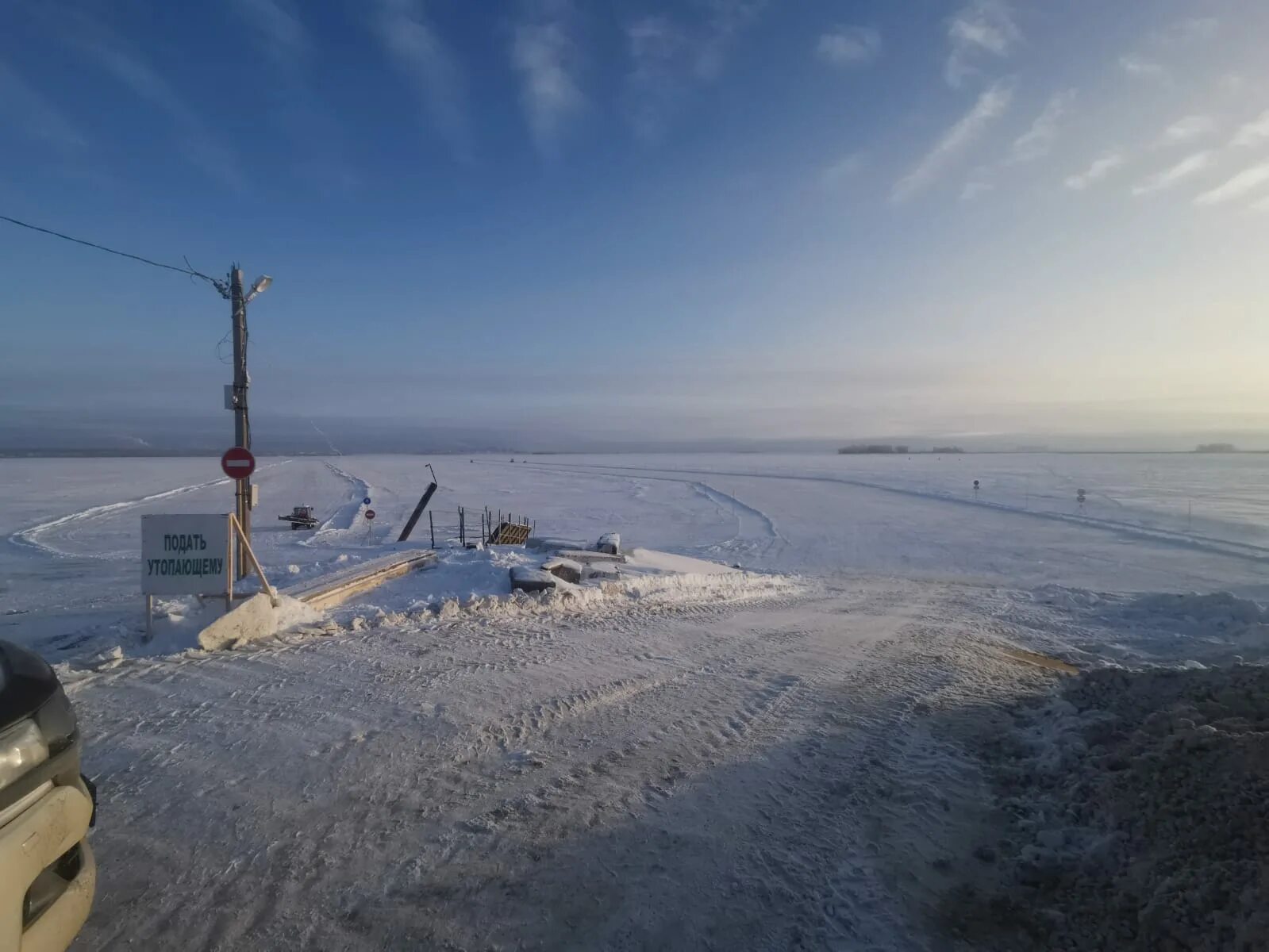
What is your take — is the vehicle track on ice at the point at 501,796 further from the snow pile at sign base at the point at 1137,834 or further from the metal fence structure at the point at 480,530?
the metal fence structure at the point at 480,530

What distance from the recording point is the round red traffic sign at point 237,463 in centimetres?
954

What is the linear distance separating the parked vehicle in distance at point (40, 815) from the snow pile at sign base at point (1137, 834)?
12.0ft

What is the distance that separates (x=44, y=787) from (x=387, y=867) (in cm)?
182

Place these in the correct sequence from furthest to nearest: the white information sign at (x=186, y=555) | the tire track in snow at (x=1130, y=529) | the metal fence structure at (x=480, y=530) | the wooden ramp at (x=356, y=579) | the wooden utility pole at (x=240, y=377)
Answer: the tire track in snow at (x=1130, y=529) → the metal fence structure at (x=480, y=530) → the wooden utility pole at (x=240, y=377) → the wooden ramp at (x=356, y=579) → the white information sign at (x=186, y=555)

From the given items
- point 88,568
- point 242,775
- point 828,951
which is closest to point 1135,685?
point 828,951

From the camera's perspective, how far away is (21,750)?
82.9 inches

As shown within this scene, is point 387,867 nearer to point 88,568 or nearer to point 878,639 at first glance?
point 878,639

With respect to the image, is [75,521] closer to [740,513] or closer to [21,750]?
[740,513]

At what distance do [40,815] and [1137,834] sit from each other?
4.77 m

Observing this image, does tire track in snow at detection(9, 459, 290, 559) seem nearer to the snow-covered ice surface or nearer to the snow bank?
the snow-covered ice surface

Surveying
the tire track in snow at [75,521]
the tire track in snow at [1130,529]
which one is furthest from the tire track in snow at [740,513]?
the tire track in snow at [75,521]

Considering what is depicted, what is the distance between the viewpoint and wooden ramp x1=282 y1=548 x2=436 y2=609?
9.23 m

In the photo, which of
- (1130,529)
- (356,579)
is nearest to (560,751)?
(356,579)

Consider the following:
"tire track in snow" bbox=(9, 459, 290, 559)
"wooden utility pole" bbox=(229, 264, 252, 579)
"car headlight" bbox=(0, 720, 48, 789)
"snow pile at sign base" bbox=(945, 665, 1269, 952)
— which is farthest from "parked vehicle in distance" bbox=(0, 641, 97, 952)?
"tire track in snow" bbox=(9, 459, 290, 559)
